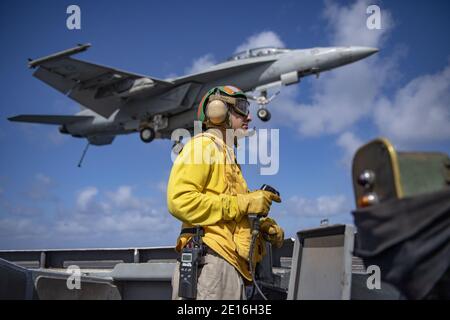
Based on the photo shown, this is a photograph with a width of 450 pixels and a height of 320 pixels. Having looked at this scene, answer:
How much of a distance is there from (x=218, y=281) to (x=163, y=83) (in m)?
18.5

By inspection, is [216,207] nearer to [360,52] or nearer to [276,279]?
[276,279]

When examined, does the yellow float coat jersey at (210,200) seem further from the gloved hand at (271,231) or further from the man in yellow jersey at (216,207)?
the gloved hand at (271,231)

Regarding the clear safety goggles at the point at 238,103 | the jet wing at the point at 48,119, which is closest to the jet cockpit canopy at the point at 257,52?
the jet wing at the point at 48,119

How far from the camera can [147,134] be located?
21000mm

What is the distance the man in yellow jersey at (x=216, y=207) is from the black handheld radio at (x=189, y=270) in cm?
3

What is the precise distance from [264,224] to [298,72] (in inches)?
641

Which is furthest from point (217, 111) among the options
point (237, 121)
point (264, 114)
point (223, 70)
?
point (223, 70)

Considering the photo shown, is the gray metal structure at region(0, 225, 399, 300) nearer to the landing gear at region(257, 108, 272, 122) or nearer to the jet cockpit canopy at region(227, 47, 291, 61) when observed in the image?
the landing gear at region(257, 108, 272, 122)

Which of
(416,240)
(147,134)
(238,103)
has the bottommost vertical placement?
(416,240)

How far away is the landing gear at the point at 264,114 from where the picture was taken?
1833 centimetres

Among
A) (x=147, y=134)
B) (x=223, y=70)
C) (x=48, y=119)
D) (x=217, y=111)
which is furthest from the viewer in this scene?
(x=48, y=119)

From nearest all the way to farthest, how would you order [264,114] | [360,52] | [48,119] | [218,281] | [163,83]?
[218,281] → [360,52] → [264,114] → [163,83] → [48,119]

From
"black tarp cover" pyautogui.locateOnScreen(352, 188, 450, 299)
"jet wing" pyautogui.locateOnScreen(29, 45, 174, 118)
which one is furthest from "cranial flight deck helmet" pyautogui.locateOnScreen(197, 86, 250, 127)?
"jet wing" pyautogui.locateOnScreen(29, 45, 174, 118)
